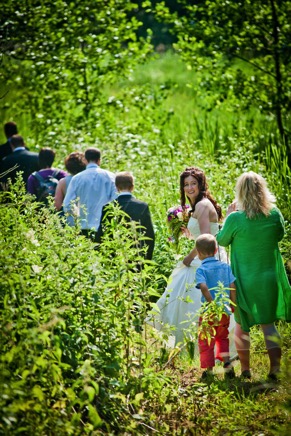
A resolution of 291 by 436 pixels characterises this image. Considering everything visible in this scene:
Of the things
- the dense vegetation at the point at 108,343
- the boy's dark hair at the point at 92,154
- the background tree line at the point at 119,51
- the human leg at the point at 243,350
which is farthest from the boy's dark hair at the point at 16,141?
the human leg at the point at 243,350

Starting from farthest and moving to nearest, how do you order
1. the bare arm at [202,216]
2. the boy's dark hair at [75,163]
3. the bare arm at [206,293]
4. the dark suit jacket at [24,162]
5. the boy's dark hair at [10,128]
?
the boy's dark hair at [10,128] → the dark suit jacket at [24,162] → the boy's dark hair at [75,163] → the bare arm at [202,216] → the bare arm at [206,293]

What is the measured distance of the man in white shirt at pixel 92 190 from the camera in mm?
9070

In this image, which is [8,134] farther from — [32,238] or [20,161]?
[32,238]

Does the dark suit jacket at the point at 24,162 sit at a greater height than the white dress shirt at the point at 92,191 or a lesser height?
lesser

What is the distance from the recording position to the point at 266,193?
21.2ft

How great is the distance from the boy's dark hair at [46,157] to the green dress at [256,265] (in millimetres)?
4104

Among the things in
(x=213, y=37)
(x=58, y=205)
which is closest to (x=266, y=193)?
(x=58, y=205)

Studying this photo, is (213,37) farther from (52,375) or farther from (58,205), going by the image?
(52,375)

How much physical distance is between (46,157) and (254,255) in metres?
4.36

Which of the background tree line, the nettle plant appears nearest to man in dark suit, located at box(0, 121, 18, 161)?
the background tree line

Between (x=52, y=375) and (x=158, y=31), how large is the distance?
3251 centimetres

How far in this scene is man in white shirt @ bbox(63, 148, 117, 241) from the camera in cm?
907

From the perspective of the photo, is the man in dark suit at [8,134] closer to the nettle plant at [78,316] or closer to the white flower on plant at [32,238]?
the white flower on plant at [32,238]

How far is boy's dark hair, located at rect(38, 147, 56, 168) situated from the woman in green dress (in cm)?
411
